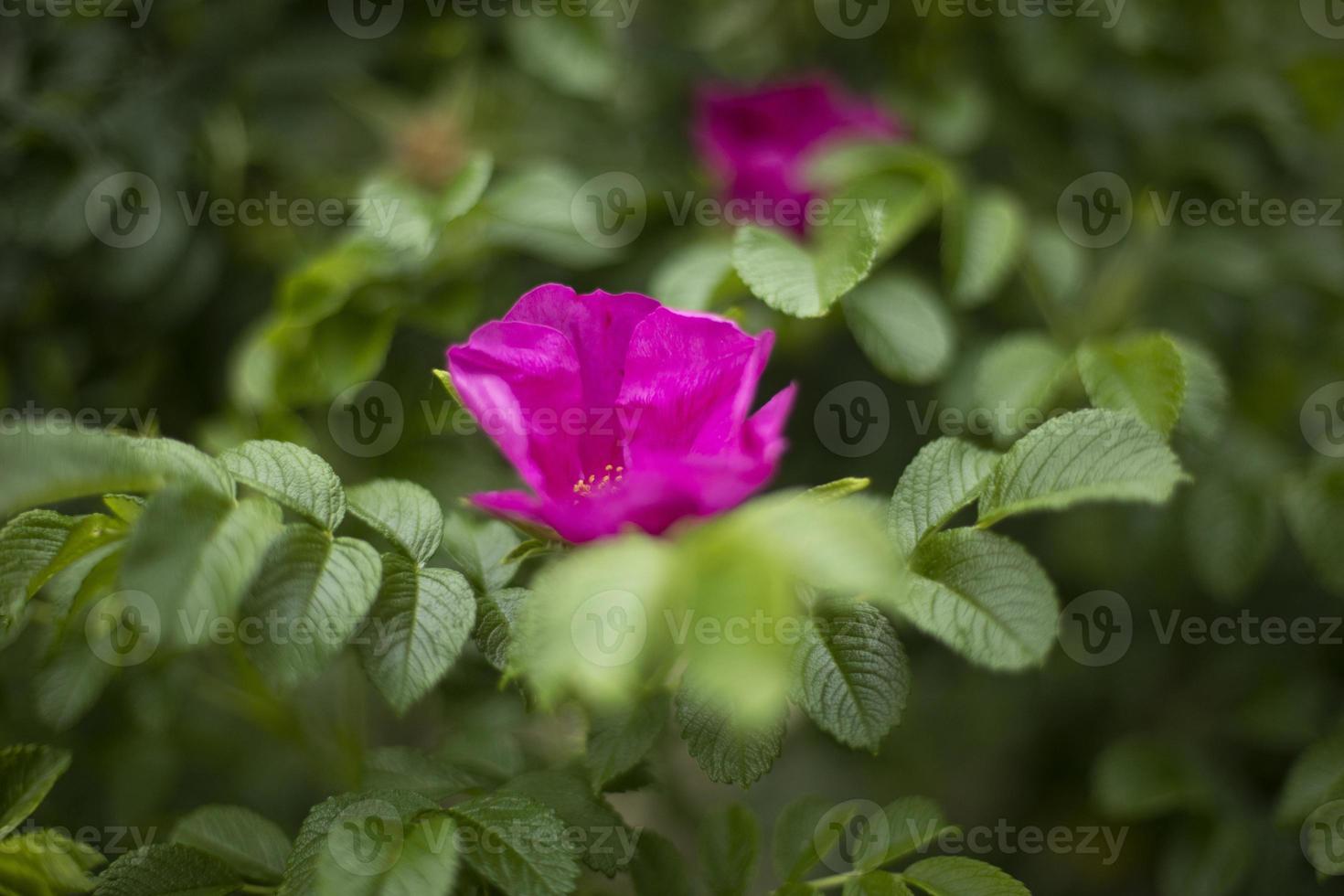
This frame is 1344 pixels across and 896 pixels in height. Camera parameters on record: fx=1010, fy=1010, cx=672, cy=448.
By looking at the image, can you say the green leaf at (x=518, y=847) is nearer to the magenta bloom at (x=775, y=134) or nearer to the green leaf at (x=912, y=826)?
the green leaf at (x=912, y=826)

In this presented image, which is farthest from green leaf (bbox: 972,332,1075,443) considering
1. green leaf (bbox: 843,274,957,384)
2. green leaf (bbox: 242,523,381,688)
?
green leaf (bbox: 242,523,381,688)

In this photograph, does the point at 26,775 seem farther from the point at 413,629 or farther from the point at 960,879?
the point at 960,879

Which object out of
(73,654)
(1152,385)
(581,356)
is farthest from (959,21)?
(73,654)

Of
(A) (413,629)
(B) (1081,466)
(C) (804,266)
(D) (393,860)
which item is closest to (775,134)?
(C) (804,266)


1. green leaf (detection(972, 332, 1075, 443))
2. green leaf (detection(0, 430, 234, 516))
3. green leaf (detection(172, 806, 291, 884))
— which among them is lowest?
green leaf (detection(172, 806, 291, 884))

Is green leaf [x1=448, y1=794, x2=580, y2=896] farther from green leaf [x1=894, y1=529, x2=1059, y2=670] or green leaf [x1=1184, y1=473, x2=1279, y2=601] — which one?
green leaf [x1=1184, y1=473, x2=1279, y2=601]
